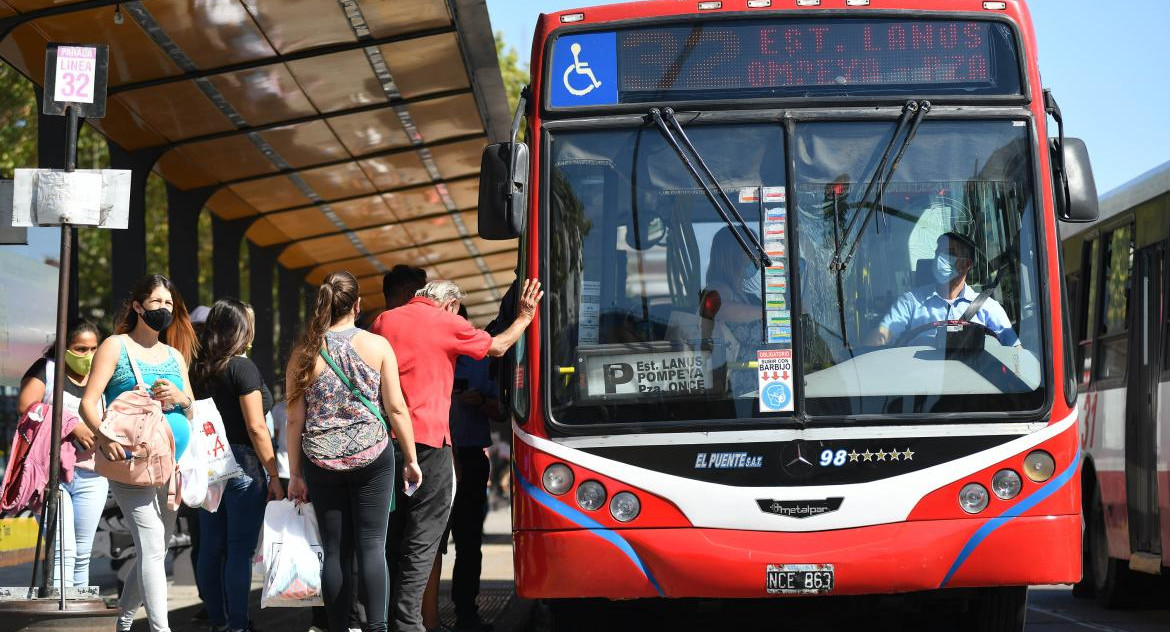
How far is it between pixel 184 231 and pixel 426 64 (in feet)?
15.0

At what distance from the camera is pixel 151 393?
7863 millimetres

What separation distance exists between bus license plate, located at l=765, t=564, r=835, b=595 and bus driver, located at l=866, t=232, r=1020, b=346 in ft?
3.35

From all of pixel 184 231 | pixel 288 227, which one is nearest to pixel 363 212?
pixel 288 227

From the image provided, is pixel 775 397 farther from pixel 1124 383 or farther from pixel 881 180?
pixel 1124 383

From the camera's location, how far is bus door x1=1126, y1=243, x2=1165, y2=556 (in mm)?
10641

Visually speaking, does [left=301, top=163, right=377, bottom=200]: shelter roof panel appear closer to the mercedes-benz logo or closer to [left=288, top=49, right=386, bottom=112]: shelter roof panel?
[left=288, top=49, right=386, bottom=112]: shelter roof panel

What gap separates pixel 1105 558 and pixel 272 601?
269 inches

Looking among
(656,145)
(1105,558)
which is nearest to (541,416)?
(656,145)

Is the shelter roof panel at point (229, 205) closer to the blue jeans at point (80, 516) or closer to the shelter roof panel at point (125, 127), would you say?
the shelter roof panel at point (125, 127)

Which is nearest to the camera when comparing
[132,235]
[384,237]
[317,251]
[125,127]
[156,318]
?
[156,318]

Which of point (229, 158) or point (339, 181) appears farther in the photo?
point (339, 181)

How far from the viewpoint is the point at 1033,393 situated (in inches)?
286

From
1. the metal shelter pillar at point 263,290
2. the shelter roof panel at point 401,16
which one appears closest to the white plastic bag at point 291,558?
the shelter roof panel at point 401,16

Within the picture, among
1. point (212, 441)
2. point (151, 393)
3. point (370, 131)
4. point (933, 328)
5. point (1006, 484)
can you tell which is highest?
point (370, 131)
